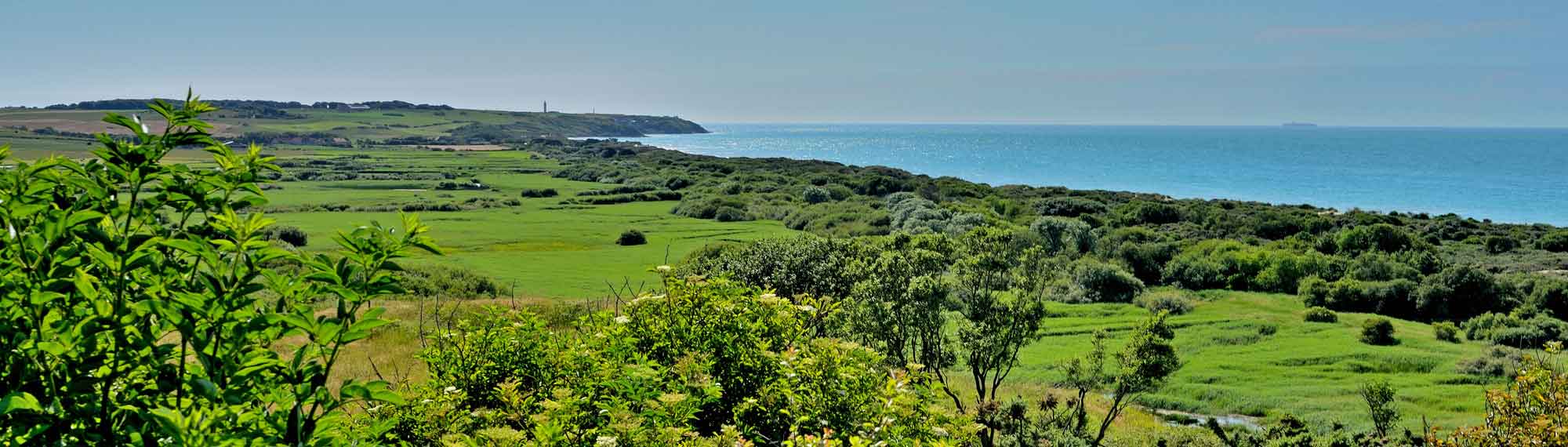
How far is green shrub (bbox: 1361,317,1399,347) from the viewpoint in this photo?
78.6 ft

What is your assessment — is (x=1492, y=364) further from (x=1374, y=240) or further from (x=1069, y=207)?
→ (x=1069, y=207)

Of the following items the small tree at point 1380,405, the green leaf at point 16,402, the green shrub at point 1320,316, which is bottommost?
the green shrub at point 1320,316

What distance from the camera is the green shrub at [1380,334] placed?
943 inches

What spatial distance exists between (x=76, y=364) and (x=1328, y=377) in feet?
79.8

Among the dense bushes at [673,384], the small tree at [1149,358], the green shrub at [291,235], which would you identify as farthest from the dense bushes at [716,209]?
the dense bushes at [673,384]

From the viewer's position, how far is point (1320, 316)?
91.0ft

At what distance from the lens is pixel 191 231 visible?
112 inches

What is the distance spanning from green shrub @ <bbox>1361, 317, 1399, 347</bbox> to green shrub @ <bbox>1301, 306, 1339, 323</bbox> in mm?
3237

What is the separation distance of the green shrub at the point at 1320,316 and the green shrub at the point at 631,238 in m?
28.2

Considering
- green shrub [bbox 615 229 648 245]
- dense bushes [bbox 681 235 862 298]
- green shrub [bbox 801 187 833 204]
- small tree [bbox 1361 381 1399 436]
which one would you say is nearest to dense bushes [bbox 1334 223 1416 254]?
green shrub [bbox 801 187 833 204]

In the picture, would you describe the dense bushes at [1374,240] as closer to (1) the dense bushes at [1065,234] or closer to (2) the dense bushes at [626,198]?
(1) the dense bushes at [1065,234]

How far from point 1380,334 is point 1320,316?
383 centimetres

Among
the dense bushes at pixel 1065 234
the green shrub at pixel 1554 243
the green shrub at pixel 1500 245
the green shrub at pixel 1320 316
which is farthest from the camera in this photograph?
the green shrub at pixel 1554 243

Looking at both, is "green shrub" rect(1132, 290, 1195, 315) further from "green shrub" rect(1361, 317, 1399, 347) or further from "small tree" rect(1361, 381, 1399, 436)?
"small tree" rect(1361, 381, 1399, 436)
